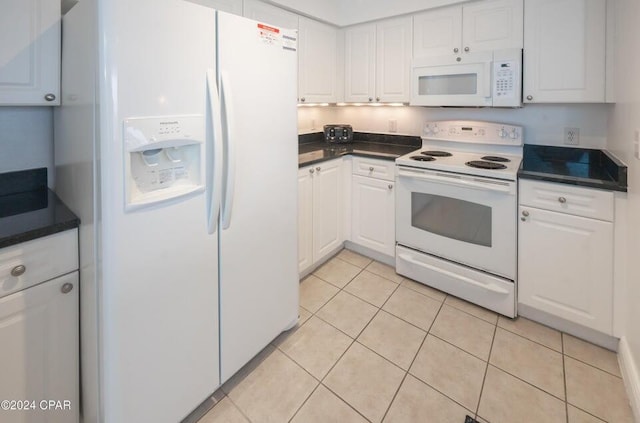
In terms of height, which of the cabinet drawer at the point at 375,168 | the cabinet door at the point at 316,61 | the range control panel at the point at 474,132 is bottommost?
the cabinet drawer at the point at 375,168

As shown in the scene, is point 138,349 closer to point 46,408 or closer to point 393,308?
point 46,408

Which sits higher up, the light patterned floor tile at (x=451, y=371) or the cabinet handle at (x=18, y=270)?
the cabinet handle at (x=18, y=270)

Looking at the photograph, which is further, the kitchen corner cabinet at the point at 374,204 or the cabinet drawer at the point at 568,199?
the kitchen corner cabinet at the point at 374,204

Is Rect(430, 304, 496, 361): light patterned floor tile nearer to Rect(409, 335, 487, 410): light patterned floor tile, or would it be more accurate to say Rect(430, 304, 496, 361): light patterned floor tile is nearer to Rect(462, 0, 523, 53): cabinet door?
Rect(409, 335, 487, 410): light patterned floor tile

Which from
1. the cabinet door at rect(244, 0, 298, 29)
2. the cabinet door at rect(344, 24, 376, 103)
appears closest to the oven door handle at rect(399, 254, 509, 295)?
the cabinet door at rect(344, 24, 376, 103)

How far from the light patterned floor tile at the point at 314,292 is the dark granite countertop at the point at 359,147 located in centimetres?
93

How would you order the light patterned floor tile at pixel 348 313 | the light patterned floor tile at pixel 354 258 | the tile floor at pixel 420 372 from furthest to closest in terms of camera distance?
the light patterned floor tile at pixel 354 258, the light patterned floor tile at pixel 348 313, the tile floor at pixel 420 372

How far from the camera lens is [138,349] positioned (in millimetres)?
1209

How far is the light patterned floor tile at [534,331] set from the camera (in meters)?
1.98

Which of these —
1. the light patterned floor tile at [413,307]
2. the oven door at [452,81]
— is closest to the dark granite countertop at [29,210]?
the light patterned floor tile at [413,307]

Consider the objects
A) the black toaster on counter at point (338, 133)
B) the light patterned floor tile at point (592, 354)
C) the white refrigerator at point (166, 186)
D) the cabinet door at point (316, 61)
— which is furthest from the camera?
the black toaster on counter at point (338, 133)

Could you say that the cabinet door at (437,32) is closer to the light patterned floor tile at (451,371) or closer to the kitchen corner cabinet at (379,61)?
the kitchen corner cabinet at (379,61)

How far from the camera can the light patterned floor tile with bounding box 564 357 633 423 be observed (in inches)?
59.2

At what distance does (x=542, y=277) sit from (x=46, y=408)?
2.53 meters
